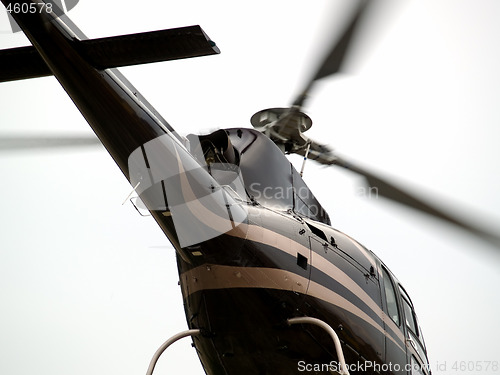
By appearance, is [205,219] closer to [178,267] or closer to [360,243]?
[178,267]

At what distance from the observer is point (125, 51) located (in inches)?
163

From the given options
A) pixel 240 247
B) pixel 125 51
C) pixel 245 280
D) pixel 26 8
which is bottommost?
pixel 245 280

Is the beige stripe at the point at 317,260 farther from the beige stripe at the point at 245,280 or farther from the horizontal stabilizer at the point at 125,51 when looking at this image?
the horizontal stabilizer at the point at 125,51

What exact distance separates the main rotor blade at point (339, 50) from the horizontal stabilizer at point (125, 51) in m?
0.97

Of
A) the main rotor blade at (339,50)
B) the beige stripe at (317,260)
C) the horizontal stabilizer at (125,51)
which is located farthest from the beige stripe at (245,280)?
the horizontal stabilizer at (125,51)

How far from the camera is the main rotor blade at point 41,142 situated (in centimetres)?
567

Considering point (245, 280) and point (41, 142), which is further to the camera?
point (41, 142)

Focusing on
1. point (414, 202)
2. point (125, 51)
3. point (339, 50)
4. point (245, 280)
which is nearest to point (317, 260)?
point (245, 280)

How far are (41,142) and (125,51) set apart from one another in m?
1.93

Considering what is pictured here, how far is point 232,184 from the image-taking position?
18.6ft

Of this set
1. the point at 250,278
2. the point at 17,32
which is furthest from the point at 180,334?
the point at 17,32

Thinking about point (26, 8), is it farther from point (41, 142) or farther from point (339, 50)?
point (339, 50)

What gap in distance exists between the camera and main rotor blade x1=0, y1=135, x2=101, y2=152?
567cm

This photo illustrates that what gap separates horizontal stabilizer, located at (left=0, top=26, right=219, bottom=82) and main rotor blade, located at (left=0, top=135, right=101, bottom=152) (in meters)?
0.94
